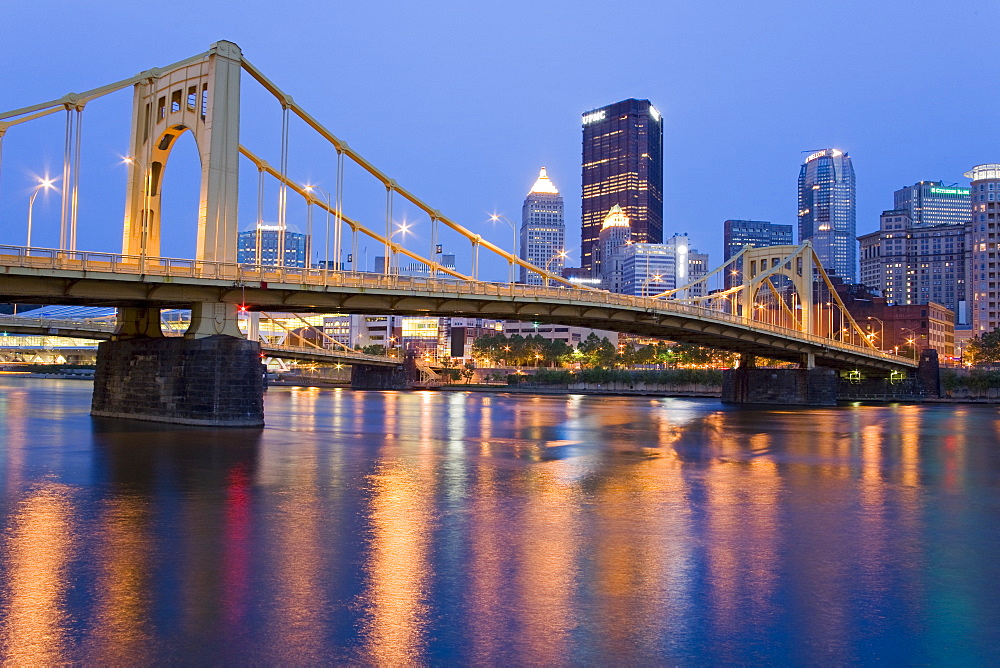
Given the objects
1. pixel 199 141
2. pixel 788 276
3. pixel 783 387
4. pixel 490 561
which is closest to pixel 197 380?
pixel 199 141

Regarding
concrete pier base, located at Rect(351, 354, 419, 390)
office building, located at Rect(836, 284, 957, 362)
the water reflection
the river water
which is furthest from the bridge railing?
office building, located at Rect(836, 284, 957, 362)

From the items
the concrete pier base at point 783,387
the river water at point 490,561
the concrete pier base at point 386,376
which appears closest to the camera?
the river water at point 490,561

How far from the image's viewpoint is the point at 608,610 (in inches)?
436

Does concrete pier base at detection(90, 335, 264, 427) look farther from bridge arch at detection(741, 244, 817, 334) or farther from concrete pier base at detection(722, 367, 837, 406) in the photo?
concrete pier base at detection(722, 367, 837, 406)

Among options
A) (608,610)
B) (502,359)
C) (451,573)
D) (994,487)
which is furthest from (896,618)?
(502,359)

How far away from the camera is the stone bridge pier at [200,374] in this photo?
4212cm

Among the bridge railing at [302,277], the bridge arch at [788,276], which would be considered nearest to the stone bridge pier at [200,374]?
the bridge railing at [302,277]

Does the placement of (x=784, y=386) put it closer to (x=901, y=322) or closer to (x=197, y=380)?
(x=197, y=380)

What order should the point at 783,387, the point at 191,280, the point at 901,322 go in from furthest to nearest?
the point at 901,322 → the point at 783,387 → the point at 191,280

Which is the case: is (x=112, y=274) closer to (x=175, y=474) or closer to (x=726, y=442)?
(x=175, y=474)

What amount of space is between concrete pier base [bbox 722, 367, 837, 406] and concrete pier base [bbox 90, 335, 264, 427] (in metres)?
64.7

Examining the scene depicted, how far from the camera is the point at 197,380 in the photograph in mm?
42656

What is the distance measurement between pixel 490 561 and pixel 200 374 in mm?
32144

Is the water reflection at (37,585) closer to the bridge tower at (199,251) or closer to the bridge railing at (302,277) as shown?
the bridge railing at (302,277)
